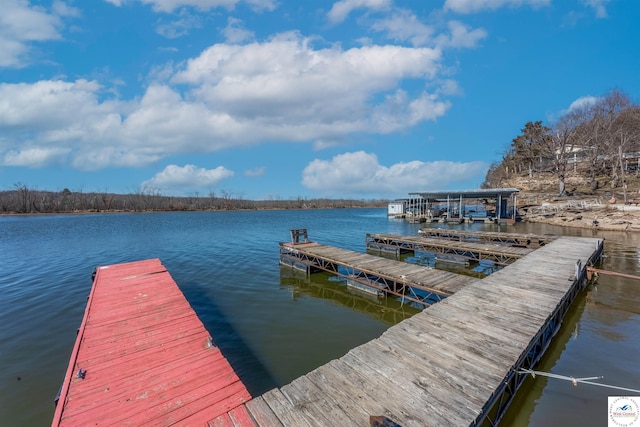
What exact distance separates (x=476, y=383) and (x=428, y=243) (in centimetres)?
1846

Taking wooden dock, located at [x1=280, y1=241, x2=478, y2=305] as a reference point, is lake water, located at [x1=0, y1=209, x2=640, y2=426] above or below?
below

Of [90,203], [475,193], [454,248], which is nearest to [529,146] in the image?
[475,193]

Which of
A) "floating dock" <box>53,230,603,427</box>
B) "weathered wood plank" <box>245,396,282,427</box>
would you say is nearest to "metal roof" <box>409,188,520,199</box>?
"floating dock" <box>53,230,603,427</box>

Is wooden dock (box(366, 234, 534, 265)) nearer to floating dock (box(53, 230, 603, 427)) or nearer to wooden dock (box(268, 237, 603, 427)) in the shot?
floating dock (box(53, 230, 603, 427))

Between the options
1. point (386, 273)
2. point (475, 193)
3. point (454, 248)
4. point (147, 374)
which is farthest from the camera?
point (475, 193)

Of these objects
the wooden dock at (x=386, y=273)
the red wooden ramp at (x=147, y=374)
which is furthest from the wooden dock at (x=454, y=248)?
the red wooden ramp at (x=147, y=374)

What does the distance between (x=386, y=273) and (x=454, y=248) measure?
10230 mm

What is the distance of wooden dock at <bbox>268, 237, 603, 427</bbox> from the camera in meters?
4.05

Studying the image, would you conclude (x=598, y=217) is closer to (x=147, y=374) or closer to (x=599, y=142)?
(x=599, y=142)

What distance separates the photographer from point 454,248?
800 inches

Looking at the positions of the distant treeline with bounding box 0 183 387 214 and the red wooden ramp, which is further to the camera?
the distant treeline with bounding box 0 183 387 214

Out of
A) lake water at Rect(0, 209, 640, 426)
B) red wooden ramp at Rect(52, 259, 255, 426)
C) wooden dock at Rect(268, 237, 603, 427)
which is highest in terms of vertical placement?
wooden dock at Rect(268, 237, 603, 427)

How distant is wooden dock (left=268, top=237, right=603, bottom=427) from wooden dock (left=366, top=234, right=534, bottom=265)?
10.0m

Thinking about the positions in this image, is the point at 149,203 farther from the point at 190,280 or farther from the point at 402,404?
the point at 402,404
